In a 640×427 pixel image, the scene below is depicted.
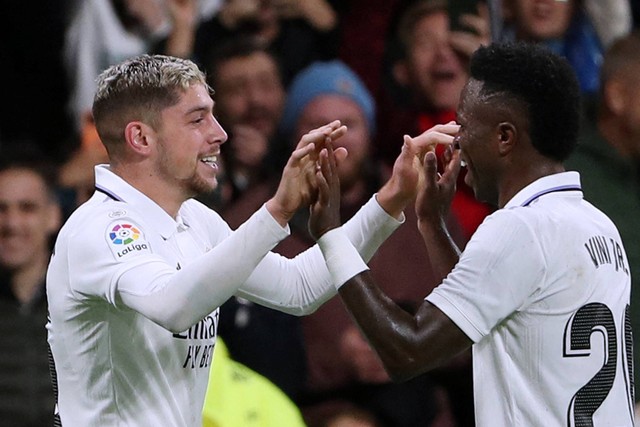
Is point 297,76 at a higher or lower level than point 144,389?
higher

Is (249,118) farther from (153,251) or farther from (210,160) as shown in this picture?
(153,251)

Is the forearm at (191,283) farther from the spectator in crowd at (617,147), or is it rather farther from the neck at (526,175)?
the spectator in crowd at (617,147)

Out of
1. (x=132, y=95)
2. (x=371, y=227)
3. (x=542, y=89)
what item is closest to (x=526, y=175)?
(x=542, y=89)

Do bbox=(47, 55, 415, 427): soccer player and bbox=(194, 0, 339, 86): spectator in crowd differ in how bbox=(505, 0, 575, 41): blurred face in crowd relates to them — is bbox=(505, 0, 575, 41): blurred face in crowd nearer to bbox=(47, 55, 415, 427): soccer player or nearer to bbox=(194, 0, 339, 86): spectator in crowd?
bbox=(194, 0, 339, 86): spectator in crowd

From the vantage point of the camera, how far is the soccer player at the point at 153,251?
114 inches

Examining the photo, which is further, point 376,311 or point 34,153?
point 34,153

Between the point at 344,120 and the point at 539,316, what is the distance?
3085mm

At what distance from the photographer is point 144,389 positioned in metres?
3.08

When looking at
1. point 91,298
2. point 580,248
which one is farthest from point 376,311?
point 91,298

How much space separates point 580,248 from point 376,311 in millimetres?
517

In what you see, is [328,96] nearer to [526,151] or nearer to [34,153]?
[34,153]

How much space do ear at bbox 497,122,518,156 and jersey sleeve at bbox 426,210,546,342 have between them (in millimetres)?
212

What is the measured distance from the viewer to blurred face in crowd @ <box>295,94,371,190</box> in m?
5.75

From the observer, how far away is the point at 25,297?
228 inches
